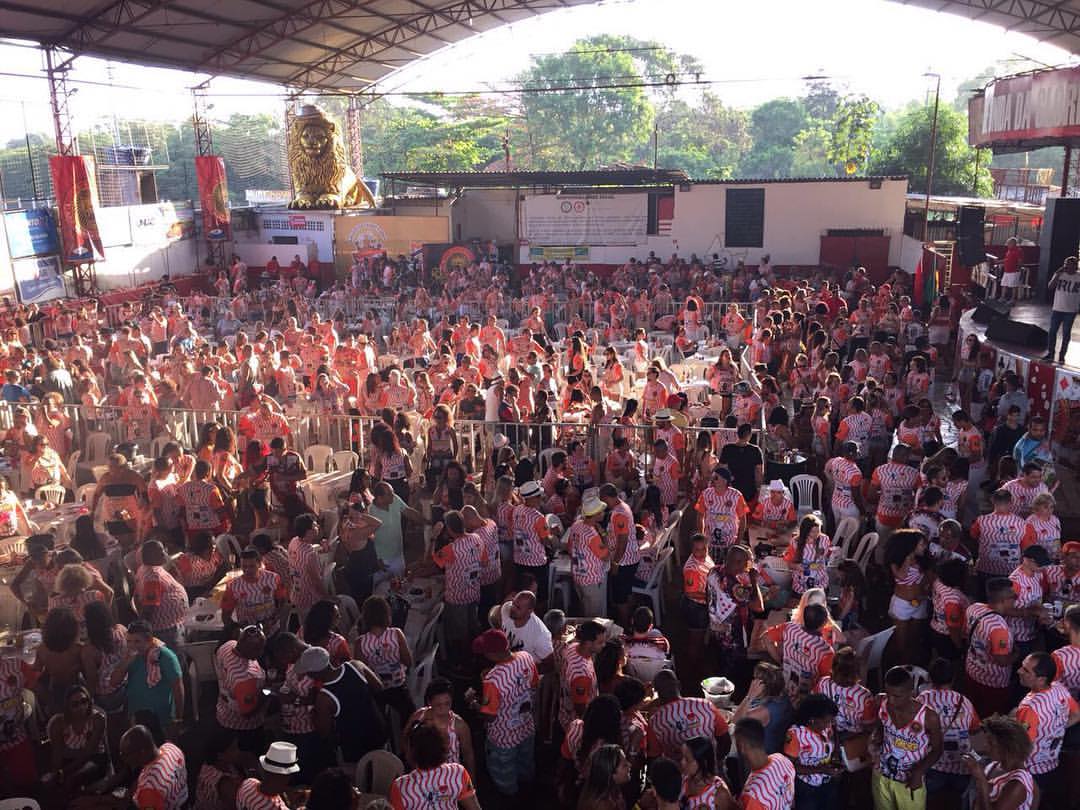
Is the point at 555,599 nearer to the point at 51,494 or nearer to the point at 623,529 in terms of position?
the point at 623,529

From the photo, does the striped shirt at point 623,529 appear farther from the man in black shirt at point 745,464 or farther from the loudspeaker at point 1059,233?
the loudspeaker at point 1059,233

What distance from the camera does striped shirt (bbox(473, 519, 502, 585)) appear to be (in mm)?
6574

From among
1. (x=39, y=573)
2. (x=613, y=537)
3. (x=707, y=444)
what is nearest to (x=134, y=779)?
→ (x=39, y=573)

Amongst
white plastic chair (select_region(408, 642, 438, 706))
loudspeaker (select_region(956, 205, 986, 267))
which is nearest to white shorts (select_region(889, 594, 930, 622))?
white plastic chair (select_region(408, 642, 438, 706))

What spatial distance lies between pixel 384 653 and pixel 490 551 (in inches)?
59.5

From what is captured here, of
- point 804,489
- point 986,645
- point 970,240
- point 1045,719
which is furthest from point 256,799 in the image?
point 970,240

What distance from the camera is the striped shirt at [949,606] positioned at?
18.4ft

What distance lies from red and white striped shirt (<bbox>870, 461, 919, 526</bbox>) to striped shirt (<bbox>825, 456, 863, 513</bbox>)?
0.20m

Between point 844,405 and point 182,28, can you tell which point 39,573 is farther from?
point 182,28

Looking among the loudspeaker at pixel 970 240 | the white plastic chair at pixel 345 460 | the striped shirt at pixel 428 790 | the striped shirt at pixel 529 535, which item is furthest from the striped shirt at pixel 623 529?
the loudspeaker at pixel 970 240

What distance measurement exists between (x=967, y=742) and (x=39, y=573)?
19.4ft

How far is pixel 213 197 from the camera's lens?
27.4 meters

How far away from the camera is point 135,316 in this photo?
20.6m

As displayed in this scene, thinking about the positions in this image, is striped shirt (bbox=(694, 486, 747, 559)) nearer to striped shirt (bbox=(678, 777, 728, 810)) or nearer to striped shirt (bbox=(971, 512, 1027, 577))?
striped shirt (bbox=(971, 512, 1027, 577))
